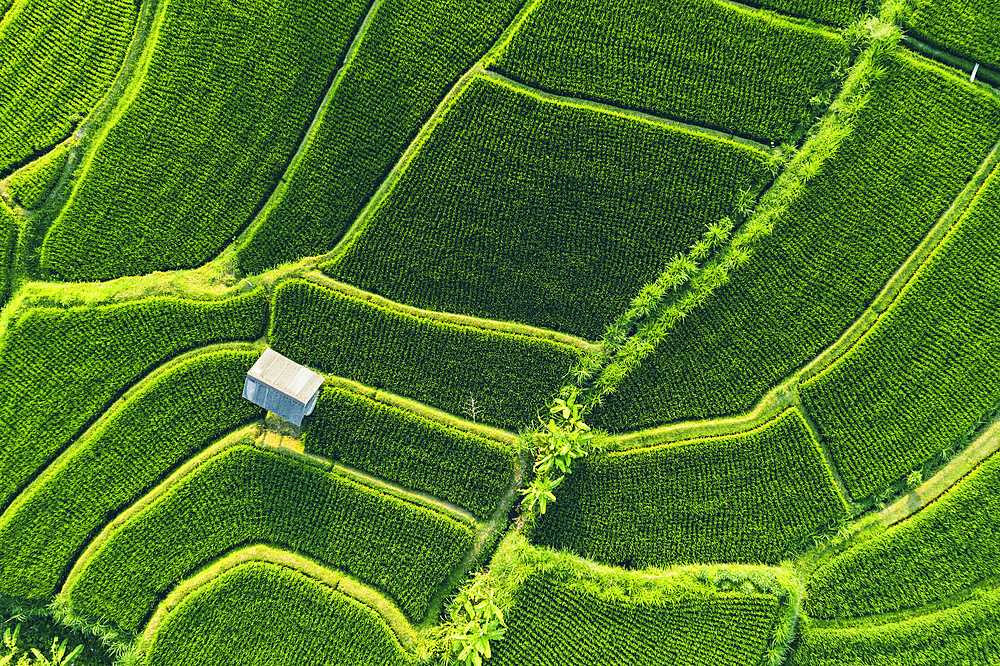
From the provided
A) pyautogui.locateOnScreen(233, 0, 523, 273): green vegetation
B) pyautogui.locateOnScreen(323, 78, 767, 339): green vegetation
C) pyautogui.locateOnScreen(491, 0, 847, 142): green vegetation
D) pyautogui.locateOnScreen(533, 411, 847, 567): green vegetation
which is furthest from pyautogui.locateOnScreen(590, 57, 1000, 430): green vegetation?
pyautogui.locateOnScreen(233, 0, 523, 273): green vegetation

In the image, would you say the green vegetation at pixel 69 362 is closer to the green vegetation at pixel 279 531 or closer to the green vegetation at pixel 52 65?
the green vegetation at pixel 279 531

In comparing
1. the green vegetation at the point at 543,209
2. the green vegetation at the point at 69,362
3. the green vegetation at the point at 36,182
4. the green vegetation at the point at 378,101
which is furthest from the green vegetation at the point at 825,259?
the green vegetation at the point at 36,182

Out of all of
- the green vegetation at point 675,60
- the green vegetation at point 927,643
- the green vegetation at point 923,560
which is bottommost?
the green vegetation at point 927,643

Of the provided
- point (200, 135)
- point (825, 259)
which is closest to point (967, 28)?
point (825, 259)

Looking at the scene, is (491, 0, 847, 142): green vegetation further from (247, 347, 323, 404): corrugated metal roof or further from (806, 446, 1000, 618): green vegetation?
(806, 446, 1000, 618): green vegetation

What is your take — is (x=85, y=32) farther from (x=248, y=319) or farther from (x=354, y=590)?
(x=354, y=590)
